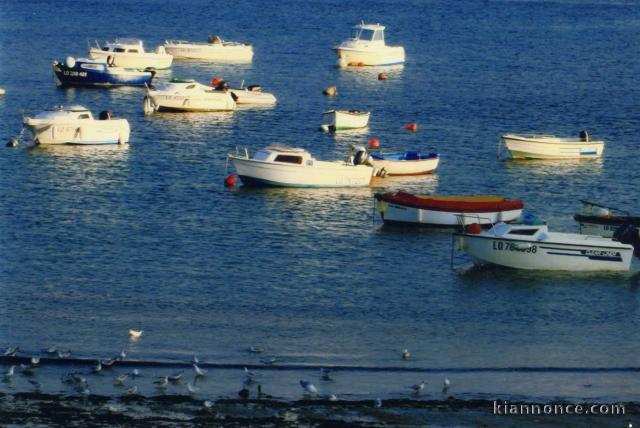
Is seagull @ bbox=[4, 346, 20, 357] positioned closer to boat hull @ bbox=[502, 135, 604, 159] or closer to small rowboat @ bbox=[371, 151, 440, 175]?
small rowboat @ bbox=[371, 151, 440, 175]

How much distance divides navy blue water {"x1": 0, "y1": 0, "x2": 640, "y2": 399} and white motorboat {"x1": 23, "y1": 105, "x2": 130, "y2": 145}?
684mm

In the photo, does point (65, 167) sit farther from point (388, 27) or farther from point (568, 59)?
point (388, 27)

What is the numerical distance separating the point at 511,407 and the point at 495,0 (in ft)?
536

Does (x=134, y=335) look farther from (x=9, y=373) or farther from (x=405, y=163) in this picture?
(x=405, y=163)

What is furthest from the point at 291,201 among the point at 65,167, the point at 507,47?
the point at 507,47

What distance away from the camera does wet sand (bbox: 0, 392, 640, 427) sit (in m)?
27.1

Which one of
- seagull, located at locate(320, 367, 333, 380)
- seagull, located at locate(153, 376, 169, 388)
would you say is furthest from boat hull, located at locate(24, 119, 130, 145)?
seagull, located at locate(153, 376, 169, 388)

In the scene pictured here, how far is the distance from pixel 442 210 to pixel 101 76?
135ft

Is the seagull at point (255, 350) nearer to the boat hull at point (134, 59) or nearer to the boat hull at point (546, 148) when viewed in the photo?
the boat hull at point (546, 148)

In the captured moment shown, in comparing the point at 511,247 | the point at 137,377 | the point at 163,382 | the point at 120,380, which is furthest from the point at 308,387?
the point at 511,247

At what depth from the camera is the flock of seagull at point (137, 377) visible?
28.9 meters

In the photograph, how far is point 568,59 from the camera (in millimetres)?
110500

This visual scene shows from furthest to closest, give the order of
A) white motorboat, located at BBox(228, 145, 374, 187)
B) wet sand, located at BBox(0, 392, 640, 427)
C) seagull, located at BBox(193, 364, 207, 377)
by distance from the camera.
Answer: white motorboat, located at BBox(228, 145, 374, 187) < seagull, located at BBox(193, 364, 207, 377) < wet sand, located at BBox(0, 392, 640, 427)

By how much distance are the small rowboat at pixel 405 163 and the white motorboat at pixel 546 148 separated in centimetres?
561
